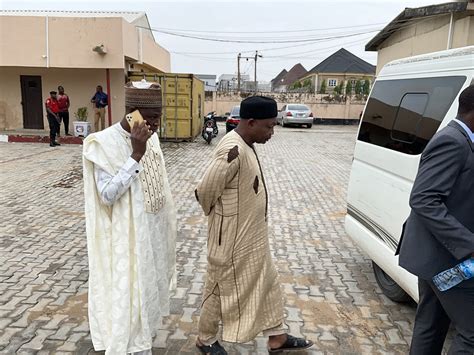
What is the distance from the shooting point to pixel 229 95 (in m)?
31.3

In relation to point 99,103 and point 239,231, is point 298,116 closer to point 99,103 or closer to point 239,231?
point 99,103

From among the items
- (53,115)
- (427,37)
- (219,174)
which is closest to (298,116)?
(427,37)

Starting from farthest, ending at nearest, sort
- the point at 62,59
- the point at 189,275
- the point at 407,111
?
the point at 62,59, the point at 189,275, the point at 407,111

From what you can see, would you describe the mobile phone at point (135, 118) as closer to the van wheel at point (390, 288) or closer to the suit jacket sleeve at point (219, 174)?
the suit jacket sleeve at point (219, 174)

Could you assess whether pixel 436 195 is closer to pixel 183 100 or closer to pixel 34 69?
pixel 183 100

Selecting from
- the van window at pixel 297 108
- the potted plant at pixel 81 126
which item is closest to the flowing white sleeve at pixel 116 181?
the potted plant at pixel 81 126

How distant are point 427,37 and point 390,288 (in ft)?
38.5

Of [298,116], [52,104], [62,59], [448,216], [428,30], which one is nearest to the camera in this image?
[448,216]

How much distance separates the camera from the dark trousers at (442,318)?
210cm

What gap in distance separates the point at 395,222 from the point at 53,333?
2.72m

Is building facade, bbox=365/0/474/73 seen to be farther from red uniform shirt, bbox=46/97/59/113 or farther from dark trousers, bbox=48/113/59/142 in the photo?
dark trousers, bbox=48/113/59/142

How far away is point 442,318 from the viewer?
2.38 m

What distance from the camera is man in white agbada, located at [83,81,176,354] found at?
245 centimetres

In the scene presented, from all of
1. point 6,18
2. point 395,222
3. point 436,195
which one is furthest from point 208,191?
point 6,18
